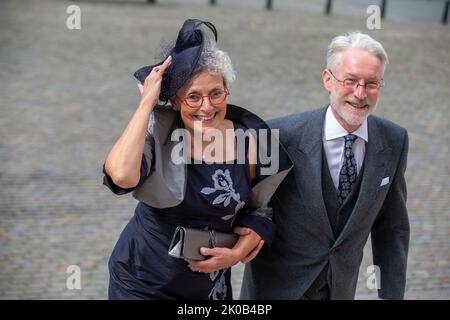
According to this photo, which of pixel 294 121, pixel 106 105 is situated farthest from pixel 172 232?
pixel 106 105

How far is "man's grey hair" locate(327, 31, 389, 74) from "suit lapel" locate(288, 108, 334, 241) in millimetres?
342

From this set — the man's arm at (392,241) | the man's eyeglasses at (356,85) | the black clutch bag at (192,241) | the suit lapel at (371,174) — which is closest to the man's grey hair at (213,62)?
the man's eyeglasses at (356,85)

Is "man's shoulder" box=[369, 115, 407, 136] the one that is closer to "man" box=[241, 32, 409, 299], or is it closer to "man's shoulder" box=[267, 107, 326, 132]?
"man" box=[241, 32, 409, 299]

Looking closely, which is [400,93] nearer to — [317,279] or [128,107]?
[128,107]

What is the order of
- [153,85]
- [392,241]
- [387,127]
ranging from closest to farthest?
[153,85] → [387,127] → [392,241]

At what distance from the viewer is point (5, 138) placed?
845 cm

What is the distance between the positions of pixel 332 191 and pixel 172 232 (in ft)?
2.50

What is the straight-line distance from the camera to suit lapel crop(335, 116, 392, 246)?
2930 millimetres

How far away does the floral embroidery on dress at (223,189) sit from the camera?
8.68ft

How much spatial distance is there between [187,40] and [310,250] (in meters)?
1.14

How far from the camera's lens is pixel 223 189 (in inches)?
105

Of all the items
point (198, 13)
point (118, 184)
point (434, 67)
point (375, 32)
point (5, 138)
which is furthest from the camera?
point (198, 13)

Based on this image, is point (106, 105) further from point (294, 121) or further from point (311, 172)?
point (311, 172)
